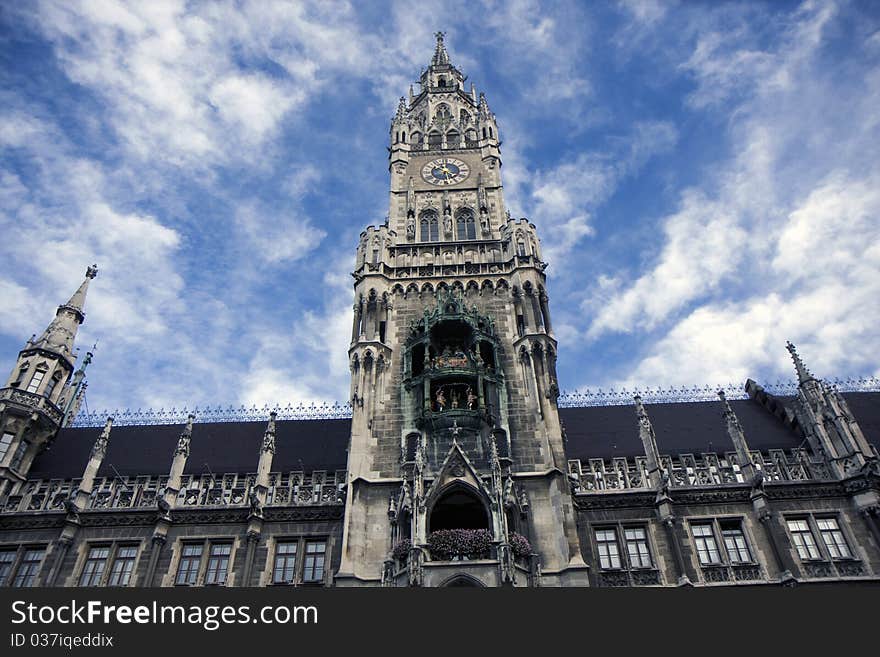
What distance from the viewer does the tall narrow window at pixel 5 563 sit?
26.6m

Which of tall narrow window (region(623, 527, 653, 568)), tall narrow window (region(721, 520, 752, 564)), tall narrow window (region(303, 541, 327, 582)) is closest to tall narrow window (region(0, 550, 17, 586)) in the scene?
tall narrow window (region(303, 541, 327, 582))

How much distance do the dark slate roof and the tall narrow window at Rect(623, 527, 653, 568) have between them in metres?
13.0

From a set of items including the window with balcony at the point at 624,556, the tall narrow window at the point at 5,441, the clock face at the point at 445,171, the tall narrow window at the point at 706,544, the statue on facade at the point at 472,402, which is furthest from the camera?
the clock face at the point at 445,171

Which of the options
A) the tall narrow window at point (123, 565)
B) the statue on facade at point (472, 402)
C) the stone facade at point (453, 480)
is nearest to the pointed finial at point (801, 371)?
the stone facade at point (453, 480)

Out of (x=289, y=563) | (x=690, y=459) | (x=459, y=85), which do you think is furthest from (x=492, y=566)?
(x=459, y=85)

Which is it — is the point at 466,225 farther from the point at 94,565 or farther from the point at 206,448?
the point at 94,565

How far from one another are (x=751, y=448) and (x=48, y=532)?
31811 mm

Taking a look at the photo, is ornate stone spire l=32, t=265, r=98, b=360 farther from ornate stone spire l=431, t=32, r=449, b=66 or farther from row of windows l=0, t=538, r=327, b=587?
ornate stone spire l=431, t=32, r=449, b=66

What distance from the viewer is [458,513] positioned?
26656 millimetres

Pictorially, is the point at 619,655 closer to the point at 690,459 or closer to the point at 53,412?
the point at 690,459

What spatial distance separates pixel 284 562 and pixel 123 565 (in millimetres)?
6778

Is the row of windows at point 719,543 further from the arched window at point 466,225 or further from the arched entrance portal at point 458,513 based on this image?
the arched window at point 466,225

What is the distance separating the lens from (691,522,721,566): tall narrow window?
25984mm

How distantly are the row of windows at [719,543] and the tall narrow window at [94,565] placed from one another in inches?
800
